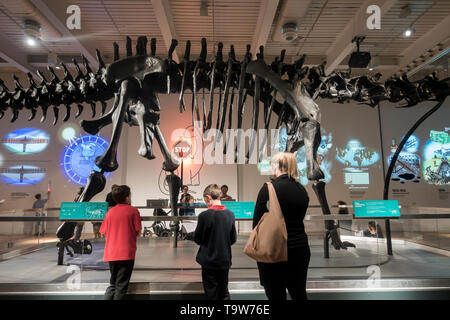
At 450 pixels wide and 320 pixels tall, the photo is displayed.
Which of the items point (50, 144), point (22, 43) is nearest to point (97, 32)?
point (22, 43)

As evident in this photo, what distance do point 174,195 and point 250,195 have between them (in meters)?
→ 5.91

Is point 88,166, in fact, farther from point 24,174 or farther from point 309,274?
point 309,274

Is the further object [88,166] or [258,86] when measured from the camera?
[88,166]

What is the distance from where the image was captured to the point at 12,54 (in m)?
8.70

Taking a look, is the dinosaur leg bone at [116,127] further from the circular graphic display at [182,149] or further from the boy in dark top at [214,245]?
the circular graphic display at [182,149]

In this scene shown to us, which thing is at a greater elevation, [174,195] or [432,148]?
[432,148]

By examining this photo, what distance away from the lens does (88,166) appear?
10102mm

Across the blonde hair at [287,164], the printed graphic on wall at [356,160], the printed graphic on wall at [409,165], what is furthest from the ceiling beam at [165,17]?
the printed graphic on wall at [409,165]

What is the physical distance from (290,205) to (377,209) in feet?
8.20

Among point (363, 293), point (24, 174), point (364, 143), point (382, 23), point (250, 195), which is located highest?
point (382, 23)

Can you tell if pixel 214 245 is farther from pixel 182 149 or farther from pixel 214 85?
pixel 182 149

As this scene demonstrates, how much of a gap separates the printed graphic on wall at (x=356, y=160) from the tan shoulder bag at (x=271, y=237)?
943 centimetres

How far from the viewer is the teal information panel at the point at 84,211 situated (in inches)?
144
